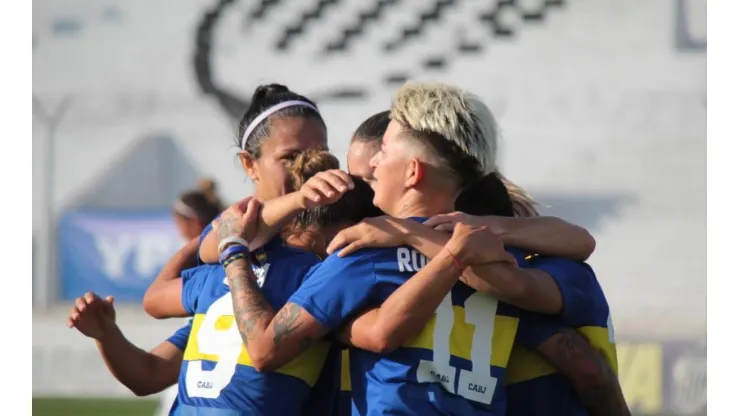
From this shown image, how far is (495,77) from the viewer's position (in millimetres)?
12828

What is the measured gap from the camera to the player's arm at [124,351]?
2492mm

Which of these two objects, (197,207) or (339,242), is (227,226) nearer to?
(339,242)

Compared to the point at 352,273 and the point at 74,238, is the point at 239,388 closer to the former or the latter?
the point at 352,273

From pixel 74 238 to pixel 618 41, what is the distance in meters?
7.05

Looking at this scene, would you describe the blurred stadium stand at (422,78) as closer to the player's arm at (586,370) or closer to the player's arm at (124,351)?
the player's arm at (124,351)

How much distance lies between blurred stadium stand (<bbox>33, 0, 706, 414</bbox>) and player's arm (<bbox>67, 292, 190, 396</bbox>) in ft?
29.3

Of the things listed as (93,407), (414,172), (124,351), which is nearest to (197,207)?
(124,351)

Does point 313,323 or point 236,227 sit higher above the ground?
point 236,227

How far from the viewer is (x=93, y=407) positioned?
11008 millimetres

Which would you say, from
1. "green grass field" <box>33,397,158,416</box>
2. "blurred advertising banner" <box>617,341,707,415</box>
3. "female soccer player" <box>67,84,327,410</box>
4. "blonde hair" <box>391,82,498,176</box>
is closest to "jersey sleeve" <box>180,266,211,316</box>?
"female soccer player" <box>67,84,327,410</box>

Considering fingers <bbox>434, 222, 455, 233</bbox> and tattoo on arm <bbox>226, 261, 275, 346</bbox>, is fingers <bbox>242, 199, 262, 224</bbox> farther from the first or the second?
fingers <bbox>434, 222, 455, 233</bbox>

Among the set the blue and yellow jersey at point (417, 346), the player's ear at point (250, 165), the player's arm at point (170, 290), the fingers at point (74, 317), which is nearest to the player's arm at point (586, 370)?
the blue and yellow jersey at point (417, 346)

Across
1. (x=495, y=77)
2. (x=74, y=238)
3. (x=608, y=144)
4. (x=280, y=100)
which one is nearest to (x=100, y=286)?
(x=74, y=238)

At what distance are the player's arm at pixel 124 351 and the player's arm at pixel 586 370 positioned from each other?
1.01 metres
